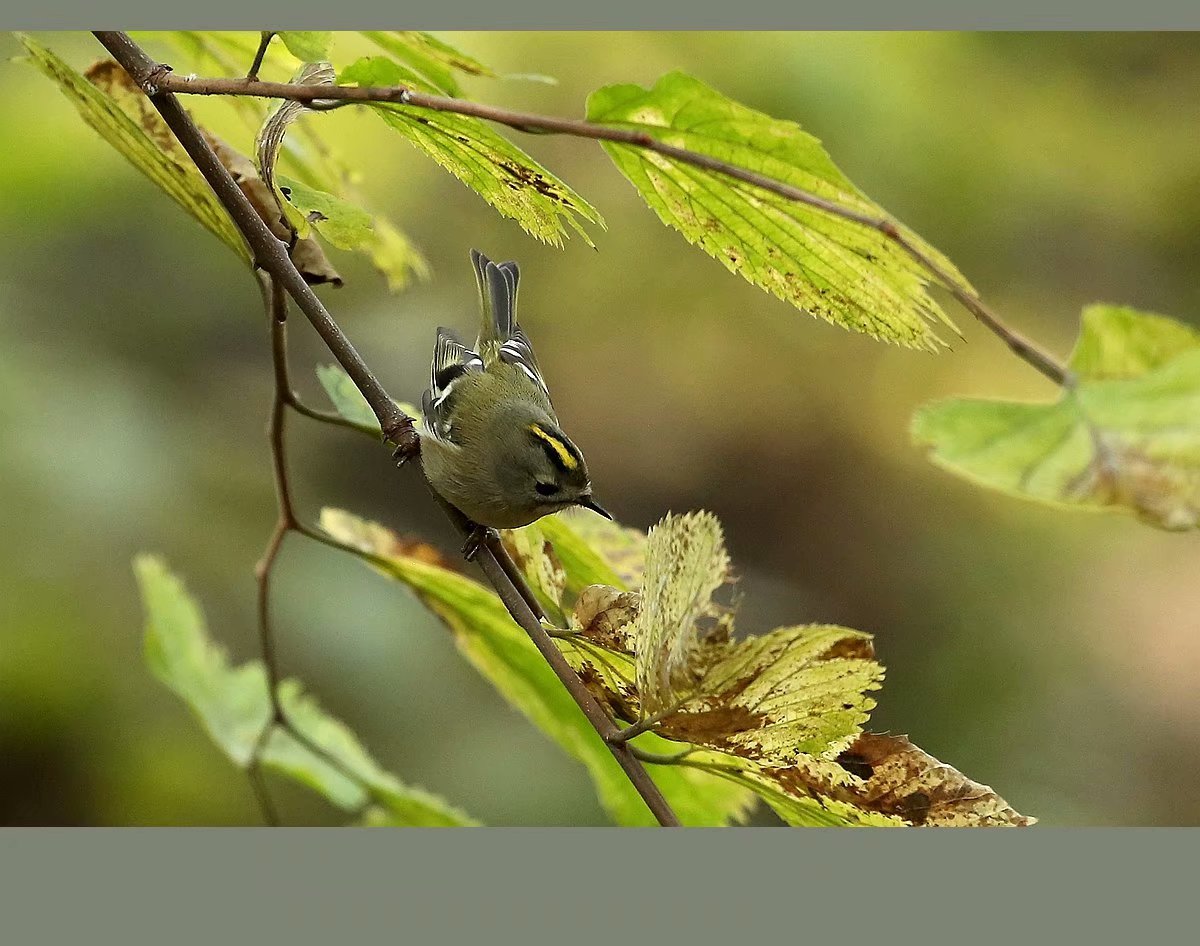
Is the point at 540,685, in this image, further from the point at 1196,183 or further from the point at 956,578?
the point at 1196,183

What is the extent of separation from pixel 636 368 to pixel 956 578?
61cm

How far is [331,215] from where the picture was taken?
50cm

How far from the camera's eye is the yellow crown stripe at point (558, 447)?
3.29 ft

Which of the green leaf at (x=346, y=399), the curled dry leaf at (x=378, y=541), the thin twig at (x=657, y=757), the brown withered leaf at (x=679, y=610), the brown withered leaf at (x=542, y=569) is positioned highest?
the green leaf at (x=346, y=399)

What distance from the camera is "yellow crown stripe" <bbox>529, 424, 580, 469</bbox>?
1004 mm

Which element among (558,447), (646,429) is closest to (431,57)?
(558,447)

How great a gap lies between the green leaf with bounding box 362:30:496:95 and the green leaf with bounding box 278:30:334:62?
1.0 inches

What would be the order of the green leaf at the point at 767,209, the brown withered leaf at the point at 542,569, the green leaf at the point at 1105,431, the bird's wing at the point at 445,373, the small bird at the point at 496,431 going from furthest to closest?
the bird's wing at the point at 445,373 → the small bird at the point at 496,431 → the brown withered leaf at the point at 542,569 → the green leaf at the point at 767,209 → the green leaf at the point at 1105,431

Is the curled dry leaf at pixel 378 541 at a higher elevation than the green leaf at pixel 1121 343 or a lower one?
higher

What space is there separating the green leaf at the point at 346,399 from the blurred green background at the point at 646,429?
2.61 feet

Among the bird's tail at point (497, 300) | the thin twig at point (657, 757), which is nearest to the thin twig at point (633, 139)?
the thin twig at point (657, 757)

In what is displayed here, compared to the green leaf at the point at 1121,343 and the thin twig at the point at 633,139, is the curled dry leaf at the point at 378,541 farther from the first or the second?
the green leaf at the point at 1121,343

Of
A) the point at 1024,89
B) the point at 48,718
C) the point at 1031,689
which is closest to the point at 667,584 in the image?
the point at 48,718

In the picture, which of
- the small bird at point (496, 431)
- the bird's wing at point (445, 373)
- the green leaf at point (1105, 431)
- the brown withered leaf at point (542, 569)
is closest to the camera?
the green leaf at point (1105, 431)
